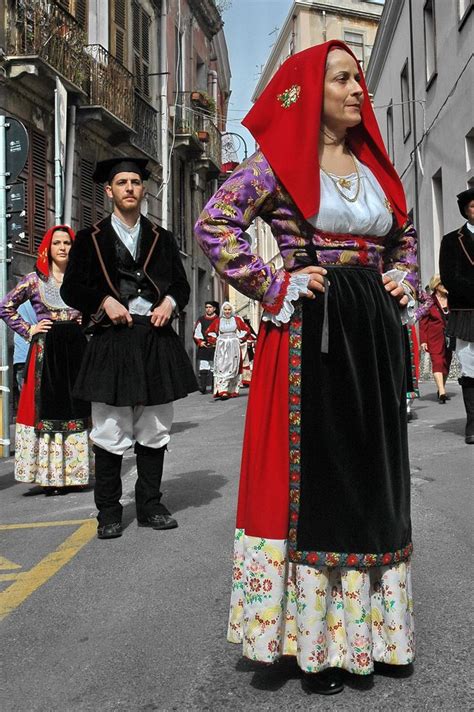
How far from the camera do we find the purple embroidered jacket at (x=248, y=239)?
2713mm

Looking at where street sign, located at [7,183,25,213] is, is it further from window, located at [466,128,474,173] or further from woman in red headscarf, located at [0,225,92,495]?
window, located at [466,128,474,173]

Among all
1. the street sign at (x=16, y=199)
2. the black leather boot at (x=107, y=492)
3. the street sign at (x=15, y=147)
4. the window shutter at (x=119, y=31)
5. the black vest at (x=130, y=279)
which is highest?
the window shutter at (x=119, y=31)

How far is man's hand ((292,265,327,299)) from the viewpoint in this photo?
8.74 ft

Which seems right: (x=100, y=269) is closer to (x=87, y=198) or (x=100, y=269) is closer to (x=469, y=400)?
(x=469, y=400)

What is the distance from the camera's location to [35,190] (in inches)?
597

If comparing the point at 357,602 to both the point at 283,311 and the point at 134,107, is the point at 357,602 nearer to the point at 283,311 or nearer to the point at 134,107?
the point at 283,311

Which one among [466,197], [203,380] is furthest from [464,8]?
[466,197]

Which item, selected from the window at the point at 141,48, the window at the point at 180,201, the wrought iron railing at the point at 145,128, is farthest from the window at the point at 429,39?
the window at the point at 180,201

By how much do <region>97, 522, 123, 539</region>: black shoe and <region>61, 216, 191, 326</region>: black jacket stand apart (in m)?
1.16

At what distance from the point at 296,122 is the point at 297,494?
120 centimetres

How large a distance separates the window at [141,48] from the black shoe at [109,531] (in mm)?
18780

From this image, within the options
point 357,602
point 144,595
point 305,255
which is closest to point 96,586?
point 144,595

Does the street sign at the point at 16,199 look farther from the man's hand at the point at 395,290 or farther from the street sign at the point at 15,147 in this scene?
the man's hand at the point at 395,290

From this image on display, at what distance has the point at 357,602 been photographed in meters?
2.58
